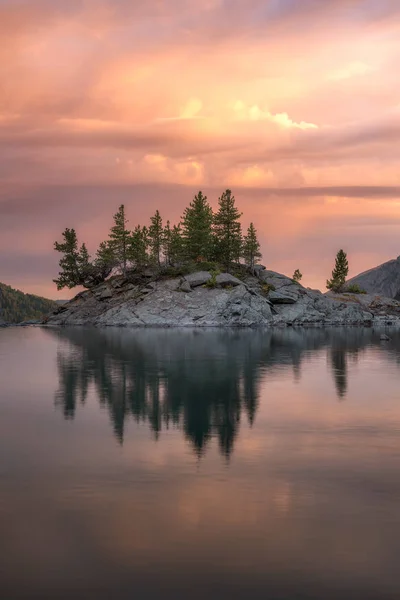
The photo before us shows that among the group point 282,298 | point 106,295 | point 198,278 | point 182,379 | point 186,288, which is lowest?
point 182,379

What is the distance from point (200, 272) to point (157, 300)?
486 inches

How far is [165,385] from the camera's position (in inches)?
1483

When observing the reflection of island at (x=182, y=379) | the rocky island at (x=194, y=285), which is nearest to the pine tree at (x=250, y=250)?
the rocky island at (x=194, y=285)

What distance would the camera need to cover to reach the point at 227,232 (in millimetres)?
148875

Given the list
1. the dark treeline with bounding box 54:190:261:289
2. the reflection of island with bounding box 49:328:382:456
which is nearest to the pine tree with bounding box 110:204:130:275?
the dark treeline with bounding box 54:190:261:289

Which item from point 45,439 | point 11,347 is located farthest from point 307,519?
point 11,347

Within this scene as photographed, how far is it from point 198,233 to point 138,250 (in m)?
14.7

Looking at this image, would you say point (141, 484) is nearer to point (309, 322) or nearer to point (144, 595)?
point (144, 595)

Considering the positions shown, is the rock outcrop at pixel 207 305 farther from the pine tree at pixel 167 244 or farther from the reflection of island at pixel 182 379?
the reflection of island at pixel 182 379

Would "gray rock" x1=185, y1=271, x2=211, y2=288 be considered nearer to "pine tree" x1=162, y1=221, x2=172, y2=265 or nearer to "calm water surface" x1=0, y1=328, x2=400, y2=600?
"pine tree" x1=162, y1=221, x2=172, y2=265

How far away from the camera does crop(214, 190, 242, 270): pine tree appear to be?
148 m

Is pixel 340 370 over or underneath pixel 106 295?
underneath

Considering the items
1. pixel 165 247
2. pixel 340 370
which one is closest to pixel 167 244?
pixel 165 247

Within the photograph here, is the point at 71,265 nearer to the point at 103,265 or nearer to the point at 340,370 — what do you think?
the point at 103,265
